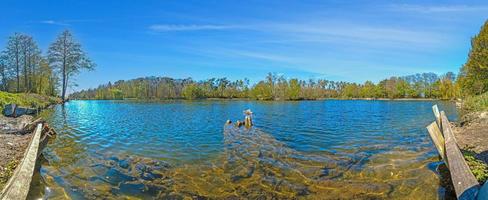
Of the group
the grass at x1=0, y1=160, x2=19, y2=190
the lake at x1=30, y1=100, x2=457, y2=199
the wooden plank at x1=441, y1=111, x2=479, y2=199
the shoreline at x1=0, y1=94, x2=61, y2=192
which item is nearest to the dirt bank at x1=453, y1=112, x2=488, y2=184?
the wooden plank at x1=441, y1=111, x2=479, y2=199

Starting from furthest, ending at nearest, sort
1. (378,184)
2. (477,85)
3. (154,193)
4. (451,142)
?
(477,85) < (451,142) < (378,184) < (154,193)

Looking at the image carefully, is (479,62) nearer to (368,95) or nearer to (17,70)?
(17,70)

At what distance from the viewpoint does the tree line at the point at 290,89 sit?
136750 mm

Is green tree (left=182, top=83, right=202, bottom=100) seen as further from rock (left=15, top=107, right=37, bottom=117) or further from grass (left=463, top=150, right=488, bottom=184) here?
grass (left=463, top=150, right=488, bottom=184)

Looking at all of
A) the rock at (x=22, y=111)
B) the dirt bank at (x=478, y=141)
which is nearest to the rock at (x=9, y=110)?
the rock at (x=22, y=111)

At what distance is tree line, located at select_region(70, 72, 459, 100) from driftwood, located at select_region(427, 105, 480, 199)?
122 metres

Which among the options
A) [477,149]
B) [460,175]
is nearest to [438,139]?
[477,149]

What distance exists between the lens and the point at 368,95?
6491 inches

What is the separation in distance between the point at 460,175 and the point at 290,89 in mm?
129378

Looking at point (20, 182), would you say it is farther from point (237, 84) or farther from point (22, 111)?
point (237, 84)

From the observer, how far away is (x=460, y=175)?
24.2ft

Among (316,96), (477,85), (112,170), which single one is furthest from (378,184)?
(316,96)

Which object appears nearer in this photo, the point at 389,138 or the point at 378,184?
the point at 378,184

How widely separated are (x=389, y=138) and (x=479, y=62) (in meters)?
34.8
